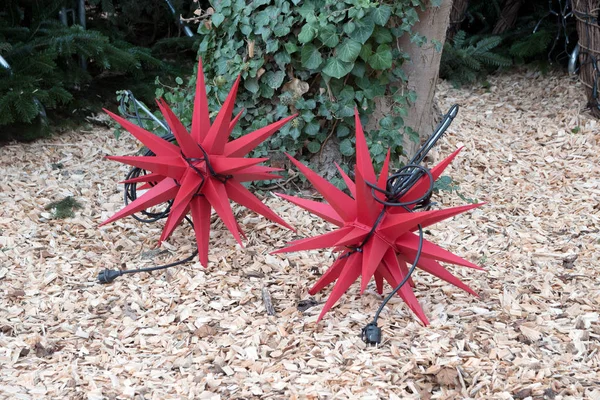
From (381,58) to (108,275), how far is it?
5.25 ft

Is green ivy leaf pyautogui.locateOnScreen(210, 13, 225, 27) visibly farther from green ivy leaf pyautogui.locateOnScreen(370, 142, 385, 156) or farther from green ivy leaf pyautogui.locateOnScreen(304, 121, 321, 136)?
green ivy leaf pyautogui.locateOnScreen(370, 142, 385, 156)

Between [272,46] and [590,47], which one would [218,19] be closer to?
[272,46]

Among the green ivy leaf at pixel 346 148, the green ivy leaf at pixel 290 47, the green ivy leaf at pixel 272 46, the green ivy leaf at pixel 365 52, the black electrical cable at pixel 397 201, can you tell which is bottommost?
the black electrical cable at pixel 397 201

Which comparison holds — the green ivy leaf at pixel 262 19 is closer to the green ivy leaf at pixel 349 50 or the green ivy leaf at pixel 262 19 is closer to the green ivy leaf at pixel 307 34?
the green ivy leaf at pixel 307 34

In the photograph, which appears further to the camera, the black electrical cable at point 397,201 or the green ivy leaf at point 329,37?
the green ivy leaf at point 329,37

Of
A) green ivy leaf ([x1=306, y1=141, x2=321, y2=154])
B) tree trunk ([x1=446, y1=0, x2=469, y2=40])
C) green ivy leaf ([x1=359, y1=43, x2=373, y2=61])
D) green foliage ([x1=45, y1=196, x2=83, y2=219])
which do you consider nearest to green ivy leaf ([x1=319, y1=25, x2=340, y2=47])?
green ivy leaf ([x1=359, y1=43, x2=373, y2=61])

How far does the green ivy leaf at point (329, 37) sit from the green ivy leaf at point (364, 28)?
0.10 meters

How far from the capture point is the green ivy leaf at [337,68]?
2.99m

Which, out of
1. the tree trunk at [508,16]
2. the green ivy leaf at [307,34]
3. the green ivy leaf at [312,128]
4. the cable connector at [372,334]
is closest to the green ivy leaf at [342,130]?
the green ivy leaf at [312,128]

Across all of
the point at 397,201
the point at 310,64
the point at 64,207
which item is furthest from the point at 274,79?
the point at 64,207

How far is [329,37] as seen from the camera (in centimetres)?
296

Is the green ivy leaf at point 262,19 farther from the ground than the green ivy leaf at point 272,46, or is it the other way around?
the green ivy leaf at point 262,19

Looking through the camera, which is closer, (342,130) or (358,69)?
(358,69)

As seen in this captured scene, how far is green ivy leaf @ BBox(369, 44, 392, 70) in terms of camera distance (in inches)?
119
